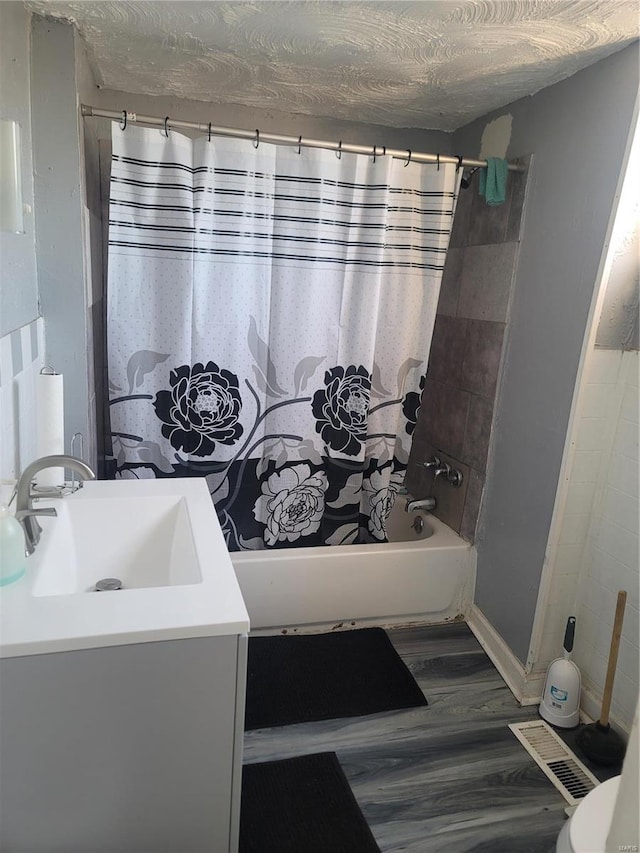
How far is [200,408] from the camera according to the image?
6.89 feet

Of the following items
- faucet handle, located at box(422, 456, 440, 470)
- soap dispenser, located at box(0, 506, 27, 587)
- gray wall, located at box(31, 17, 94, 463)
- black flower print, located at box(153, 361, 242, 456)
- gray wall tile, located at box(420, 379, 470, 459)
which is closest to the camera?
soap dispenser, located at box(0, 506, 27, 587)

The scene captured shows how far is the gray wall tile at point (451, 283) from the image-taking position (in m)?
2.56

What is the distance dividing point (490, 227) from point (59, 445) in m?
1.78

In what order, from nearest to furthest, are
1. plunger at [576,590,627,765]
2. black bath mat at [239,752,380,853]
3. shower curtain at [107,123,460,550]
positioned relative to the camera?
black bath mat at [239,752,380,853] < plunger at [576,590,627,765] < shower curtain at [107,123,460,550]

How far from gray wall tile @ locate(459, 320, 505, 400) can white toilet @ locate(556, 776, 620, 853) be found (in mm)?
1371

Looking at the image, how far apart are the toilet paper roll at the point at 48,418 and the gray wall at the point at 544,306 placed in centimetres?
152

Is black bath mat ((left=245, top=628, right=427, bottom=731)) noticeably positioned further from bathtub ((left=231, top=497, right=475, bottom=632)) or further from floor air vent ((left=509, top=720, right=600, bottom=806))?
floor air vent ((left=509, top=720, right=600, bottom=806))

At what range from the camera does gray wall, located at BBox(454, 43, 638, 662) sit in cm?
177

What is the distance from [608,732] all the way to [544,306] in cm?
138

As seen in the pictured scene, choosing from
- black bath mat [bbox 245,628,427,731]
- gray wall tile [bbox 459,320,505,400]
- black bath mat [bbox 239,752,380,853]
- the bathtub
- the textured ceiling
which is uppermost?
the textured ceiling

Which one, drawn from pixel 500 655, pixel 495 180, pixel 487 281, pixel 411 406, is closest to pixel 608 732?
pixel 500 655

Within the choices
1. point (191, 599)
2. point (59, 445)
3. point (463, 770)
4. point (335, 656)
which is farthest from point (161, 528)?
point (463, 770)

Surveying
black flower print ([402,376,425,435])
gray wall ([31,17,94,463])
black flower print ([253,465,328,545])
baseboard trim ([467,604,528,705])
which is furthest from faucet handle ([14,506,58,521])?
baseboard trim ([467,604,528,705])

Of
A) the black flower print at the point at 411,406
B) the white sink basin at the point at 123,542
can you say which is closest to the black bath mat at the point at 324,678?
the white sink basin at the point at 123,542
